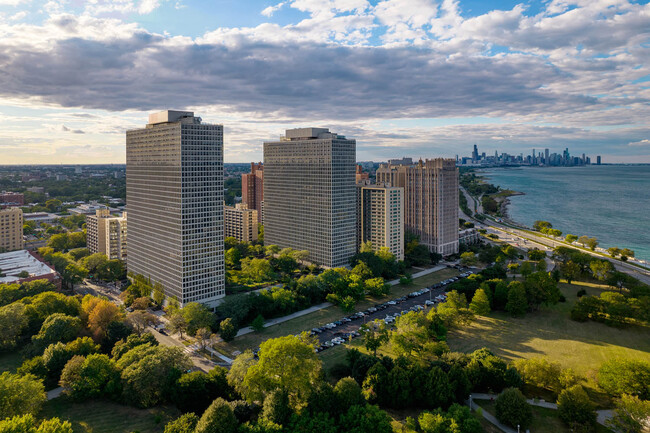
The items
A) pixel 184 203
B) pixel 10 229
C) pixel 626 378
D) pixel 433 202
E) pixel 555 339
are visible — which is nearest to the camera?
pixel 626 378

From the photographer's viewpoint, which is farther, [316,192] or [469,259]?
[469,259]

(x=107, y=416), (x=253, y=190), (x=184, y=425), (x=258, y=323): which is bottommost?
(x=107, y=416)

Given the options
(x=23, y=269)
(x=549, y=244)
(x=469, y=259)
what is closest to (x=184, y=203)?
(x=23, y=269)

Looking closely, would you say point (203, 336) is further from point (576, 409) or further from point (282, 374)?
point (576, 409)

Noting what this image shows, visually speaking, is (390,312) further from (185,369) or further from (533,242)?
(533,242)

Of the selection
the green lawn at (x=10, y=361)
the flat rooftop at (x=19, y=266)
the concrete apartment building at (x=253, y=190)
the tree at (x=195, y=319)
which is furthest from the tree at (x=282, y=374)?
the concrete apartment building at (x=253, y=190)

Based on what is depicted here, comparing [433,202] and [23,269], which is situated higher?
[433,202]
